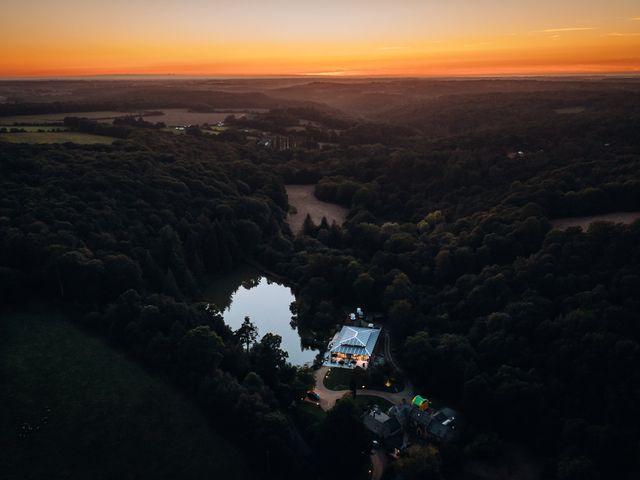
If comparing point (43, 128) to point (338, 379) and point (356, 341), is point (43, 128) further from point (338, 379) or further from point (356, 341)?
point (338, 379)

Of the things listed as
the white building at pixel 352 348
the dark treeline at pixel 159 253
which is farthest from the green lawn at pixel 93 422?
the white building at pixel 352 348

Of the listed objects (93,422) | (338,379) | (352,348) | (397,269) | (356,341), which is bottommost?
(338,379)

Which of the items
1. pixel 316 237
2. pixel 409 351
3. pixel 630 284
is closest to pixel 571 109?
pixel 316 237

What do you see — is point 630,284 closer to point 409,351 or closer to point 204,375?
point 409,351

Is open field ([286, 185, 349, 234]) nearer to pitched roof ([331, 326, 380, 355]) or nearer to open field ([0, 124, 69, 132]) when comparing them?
pitched roof ([331, 326, 380, 355])

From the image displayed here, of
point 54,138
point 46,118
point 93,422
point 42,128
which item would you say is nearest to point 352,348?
point 93,422

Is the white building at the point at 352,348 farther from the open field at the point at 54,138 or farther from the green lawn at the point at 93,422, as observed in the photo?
the open field at the point at 54,138
